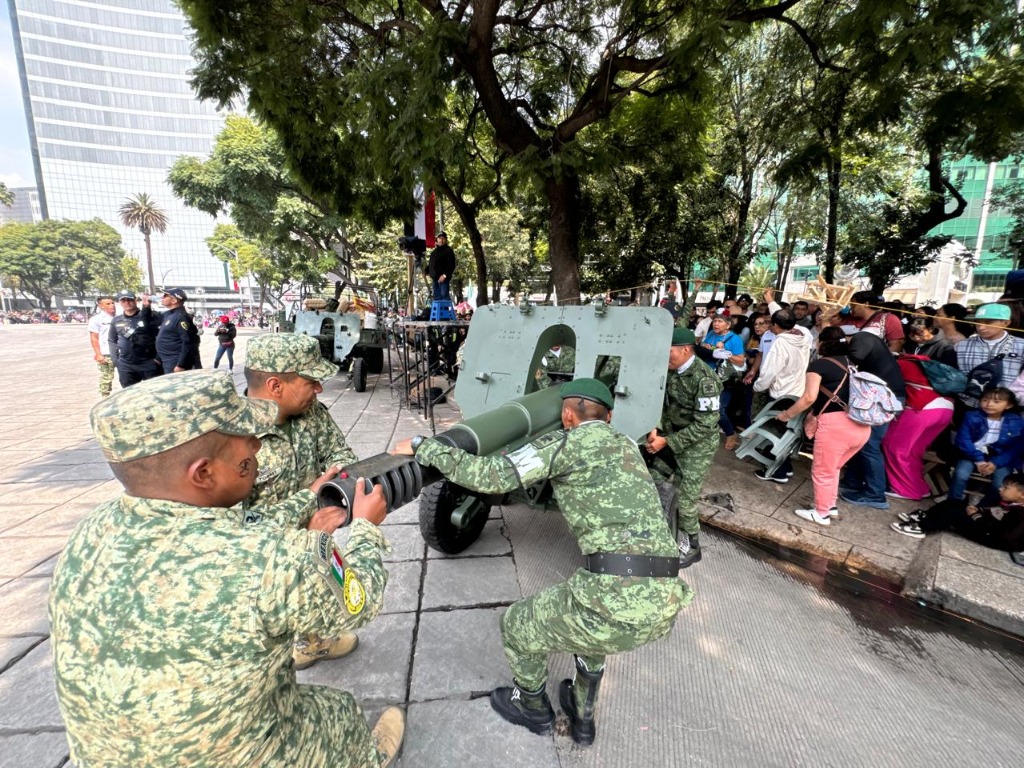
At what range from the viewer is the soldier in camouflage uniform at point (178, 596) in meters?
0.92

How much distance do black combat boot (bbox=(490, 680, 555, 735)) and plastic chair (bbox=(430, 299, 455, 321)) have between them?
5404mm

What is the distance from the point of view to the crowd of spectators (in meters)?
3.44

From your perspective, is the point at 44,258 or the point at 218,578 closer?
the point at 218,578

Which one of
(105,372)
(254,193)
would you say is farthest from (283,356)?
(254,193)

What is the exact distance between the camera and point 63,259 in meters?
49.1

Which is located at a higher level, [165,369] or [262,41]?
[262,41]

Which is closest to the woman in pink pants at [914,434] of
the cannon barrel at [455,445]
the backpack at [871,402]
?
the backpack at [871,402]

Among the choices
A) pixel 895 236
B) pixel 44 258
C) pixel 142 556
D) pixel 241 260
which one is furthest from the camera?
pixel 44 258

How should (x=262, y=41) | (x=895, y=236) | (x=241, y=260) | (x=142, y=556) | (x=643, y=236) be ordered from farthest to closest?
(x=241, y=260)
(x=643, y=236)
(x=895, y=236)
(x=262, y=41)
(x=142, y=556)

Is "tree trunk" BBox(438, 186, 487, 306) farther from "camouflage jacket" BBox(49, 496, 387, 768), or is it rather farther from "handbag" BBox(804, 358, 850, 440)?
"camouflage jacket" BBox(49, 496, 387, 768)

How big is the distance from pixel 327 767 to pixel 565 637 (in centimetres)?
79

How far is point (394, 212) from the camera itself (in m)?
8.90

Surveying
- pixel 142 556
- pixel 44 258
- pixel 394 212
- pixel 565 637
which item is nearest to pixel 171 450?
pixel 142 556

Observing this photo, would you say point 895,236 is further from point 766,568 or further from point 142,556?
point 142,556
